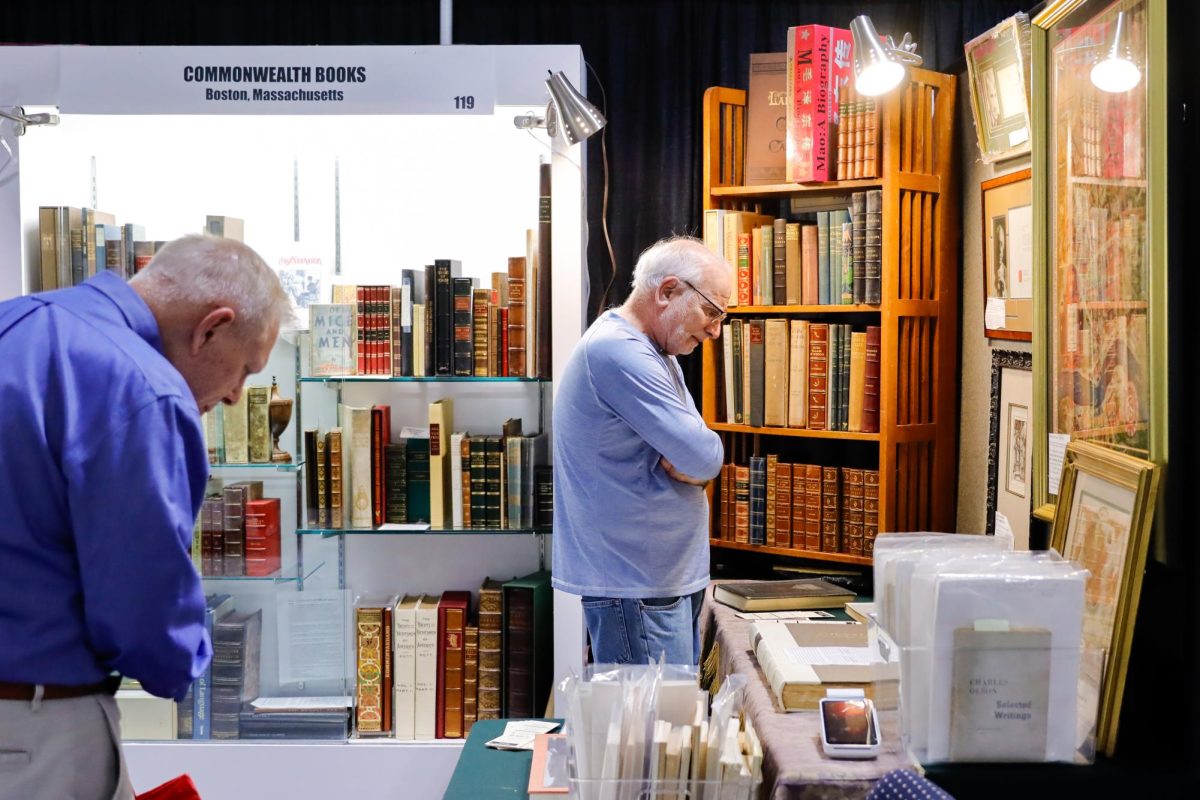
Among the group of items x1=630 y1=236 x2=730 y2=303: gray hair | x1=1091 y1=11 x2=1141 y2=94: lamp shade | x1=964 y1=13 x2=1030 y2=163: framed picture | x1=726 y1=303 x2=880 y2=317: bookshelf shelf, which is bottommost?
x1=726 y1=303 x2=880 y2=317: bookshelf shelf

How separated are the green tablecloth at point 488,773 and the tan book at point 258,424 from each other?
1.41 m

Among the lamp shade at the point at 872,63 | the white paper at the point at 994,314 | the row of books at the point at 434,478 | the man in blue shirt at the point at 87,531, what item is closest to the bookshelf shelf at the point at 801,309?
the white paper at the point at 994,314

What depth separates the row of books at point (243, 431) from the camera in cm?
359

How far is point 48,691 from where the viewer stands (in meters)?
1.70

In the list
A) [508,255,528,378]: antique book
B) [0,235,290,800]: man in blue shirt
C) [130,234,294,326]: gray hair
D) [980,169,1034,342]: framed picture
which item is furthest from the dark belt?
[980,169,1034,342]: framed picture

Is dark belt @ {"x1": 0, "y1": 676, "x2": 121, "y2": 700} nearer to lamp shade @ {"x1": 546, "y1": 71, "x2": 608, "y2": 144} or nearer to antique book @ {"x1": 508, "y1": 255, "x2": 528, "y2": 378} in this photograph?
antique book @ {"x1": 508, "y1": 255, "x2": 528, "y2": 378}

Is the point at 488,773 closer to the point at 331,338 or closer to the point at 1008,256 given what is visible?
the point at 331,338

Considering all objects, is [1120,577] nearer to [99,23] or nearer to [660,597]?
[660,597]

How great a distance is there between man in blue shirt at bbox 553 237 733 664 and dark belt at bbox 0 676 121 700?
1199mm

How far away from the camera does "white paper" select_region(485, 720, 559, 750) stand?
2.49 metres

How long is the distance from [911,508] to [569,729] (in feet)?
6.13

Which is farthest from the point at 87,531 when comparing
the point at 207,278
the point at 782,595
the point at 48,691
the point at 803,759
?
the point at 782,595

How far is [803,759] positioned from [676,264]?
4.16 feet

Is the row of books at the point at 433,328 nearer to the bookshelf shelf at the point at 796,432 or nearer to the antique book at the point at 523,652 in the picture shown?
the bookshelf shelf at the point at 796,432
